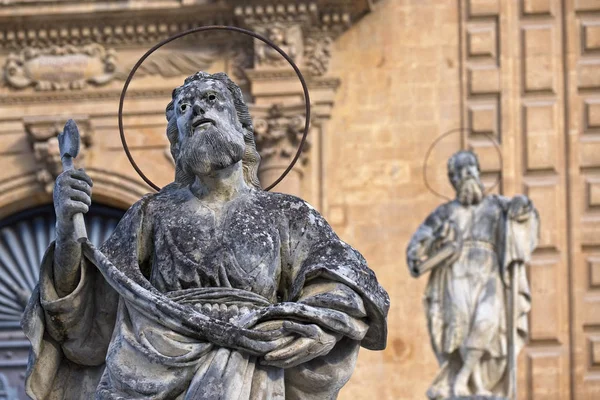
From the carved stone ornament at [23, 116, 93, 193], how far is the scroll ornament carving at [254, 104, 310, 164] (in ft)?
5.22

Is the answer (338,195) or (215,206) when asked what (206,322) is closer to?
(215,206)

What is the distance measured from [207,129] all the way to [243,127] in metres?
0.23

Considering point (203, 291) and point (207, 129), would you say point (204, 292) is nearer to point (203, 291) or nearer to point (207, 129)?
point (203, 291)

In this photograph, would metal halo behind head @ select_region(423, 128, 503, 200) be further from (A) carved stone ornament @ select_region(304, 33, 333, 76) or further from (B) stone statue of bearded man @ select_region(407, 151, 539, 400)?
(B) stone statue of bearded man @ select_region(407, 151, 539, 400)

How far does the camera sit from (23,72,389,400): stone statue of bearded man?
23.8 ft

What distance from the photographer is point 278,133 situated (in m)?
21.2

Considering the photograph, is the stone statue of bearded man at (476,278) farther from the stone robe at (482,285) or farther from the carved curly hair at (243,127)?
the carved curly hair at (243,127)

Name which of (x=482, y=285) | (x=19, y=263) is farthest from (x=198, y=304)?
(x=19, y=263)

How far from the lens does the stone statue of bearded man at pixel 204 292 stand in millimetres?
7258

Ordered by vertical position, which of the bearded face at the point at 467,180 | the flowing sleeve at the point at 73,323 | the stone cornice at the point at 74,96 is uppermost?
the stone cornice at the point at 74,96

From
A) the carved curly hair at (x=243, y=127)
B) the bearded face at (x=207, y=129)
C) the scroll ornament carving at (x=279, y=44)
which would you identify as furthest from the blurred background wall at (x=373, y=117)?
the bearded face at (x=207, y=129)

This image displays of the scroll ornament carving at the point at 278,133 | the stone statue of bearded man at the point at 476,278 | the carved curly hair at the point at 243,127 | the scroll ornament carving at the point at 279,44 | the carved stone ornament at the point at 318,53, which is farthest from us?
the carved stone ornament at the point at 318,53

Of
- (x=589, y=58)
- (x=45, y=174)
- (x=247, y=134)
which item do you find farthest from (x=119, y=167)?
(x=247, y=134)

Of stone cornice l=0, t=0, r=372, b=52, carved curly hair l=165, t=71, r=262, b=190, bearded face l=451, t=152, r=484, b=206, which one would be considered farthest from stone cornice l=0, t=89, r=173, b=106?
carved curly hair l=165, t=71, r=262, b=190
